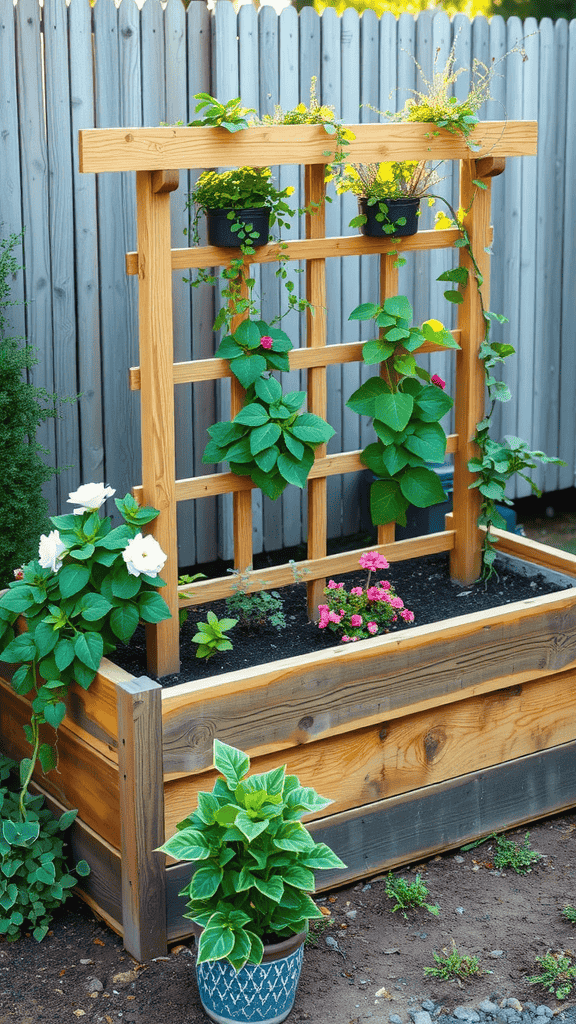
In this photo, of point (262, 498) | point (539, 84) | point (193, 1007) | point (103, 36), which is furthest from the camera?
point (539, 84)

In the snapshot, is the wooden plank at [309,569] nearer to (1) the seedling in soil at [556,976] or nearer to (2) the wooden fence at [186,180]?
(1) the seedling in soil at [556,976]

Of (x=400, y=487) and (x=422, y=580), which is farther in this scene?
(x=422, y=580)

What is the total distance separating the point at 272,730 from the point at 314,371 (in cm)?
103

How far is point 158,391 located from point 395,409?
0.74 meters

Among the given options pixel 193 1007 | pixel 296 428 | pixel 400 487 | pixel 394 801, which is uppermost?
pixel 296 428

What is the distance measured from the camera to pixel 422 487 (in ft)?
10.5

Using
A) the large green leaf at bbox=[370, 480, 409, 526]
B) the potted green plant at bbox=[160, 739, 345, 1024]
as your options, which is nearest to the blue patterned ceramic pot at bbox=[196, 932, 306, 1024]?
the potted green plant at bbox=[160, 739, 345, 1024]

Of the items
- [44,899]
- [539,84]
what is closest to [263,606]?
[44,899]

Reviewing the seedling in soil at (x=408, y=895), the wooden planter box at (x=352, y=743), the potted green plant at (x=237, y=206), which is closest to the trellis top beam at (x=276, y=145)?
the potted green plant at (x=237, y=206)

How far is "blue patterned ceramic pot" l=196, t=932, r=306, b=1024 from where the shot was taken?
2227 millimetres

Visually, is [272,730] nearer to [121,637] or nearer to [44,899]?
[121,637]

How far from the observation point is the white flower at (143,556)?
257 cm

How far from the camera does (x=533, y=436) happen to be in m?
5.49

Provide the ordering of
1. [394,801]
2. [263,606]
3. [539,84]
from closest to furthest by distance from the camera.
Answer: [394,801], [263,606], [539,84]
